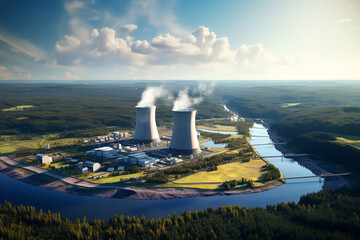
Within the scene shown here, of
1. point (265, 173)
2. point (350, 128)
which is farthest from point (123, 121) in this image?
point (350, 128)

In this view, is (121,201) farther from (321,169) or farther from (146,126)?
(321,169)

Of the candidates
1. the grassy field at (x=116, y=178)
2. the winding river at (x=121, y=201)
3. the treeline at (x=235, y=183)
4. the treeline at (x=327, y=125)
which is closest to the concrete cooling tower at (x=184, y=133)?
the grassy field at (x=116, y=178)

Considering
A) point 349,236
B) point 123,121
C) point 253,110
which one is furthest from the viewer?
point 253,110

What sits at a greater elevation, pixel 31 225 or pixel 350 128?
pixel 350 128

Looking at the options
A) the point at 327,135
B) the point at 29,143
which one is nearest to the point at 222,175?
the point at 327,135

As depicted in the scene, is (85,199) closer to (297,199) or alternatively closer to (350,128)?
(297,199)

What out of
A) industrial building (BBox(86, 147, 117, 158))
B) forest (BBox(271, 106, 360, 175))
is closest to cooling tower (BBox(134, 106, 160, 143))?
industrial building (BBox(86, 147, 117, 158))
